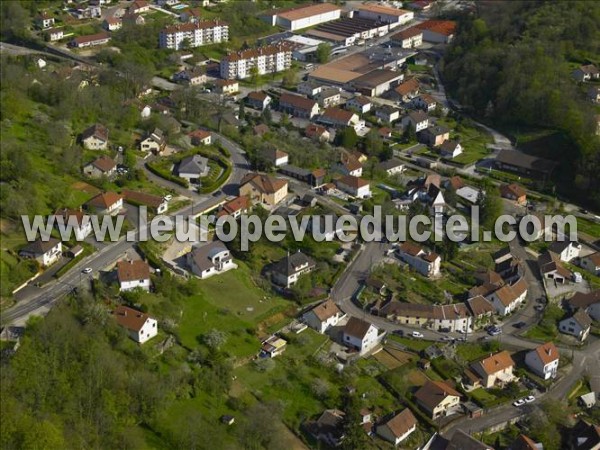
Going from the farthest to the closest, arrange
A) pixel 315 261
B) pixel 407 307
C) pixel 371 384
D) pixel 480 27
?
pixel 480 27 → pixel 315 261 → pixel 407 307 → pixel 371 384

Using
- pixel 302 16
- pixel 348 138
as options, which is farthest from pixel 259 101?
pixel 302 16

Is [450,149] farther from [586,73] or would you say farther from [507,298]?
[507,298]

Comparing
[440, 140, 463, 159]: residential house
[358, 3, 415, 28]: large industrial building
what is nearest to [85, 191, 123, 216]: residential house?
[440, 140, 463, 159]: residential house

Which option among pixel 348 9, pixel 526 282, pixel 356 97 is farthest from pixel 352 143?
pixel 348 9

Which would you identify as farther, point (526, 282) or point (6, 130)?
point (6, 130)

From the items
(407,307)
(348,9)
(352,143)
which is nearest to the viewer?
(407,307)

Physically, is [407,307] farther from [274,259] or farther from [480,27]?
[480,27]
